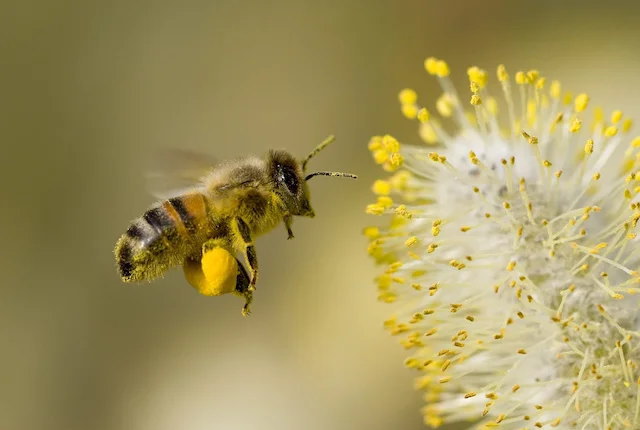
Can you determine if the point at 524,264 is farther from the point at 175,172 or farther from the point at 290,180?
the point at 175,172

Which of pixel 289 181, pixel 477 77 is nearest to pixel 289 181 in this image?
pixel 289 181

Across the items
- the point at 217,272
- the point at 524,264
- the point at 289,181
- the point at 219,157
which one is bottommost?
the point at 524,264

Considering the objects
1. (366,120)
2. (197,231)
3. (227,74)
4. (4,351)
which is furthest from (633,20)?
(4,351)

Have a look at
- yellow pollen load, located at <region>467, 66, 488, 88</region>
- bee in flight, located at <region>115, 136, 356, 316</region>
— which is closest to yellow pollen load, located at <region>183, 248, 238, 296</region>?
bee in flight, located at <region>115, 136, 356, 316</region>

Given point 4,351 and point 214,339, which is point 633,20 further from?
point 4,351

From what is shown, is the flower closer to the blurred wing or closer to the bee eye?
the bee eye

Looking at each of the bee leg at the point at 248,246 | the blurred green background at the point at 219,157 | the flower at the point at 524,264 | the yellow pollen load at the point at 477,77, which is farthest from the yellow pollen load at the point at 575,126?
the blurred green background at the point at 219,157

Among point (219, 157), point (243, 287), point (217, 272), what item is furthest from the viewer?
point (219, 157)
